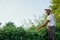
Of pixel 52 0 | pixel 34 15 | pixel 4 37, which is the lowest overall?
pixel 4 37

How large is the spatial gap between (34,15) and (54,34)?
5.47 meters

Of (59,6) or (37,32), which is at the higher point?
(59,6)

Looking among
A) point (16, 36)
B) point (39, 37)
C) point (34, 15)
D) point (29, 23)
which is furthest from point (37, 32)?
point (34, 15)

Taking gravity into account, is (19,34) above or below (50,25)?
below

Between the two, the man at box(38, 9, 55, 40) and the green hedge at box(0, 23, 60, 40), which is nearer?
the green hedge at box(0, 23, 60, 40)

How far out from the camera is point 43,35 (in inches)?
461

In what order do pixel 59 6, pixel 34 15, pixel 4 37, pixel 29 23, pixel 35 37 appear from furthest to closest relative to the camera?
pixel 59 6, pixel 34 15, pixel 29 23, pixel 35 37, pixel 4 37

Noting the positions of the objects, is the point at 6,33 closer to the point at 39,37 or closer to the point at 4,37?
the point at 4,37

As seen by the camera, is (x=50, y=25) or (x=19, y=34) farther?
(x=50, y=25)

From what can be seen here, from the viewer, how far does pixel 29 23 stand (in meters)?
16.3

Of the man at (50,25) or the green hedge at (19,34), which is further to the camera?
the man at (50,25)

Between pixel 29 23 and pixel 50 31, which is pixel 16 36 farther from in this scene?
pixel 29 23

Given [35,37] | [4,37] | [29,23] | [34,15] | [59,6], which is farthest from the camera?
[59,6]

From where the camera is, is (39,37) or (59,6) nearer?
(39,37)
